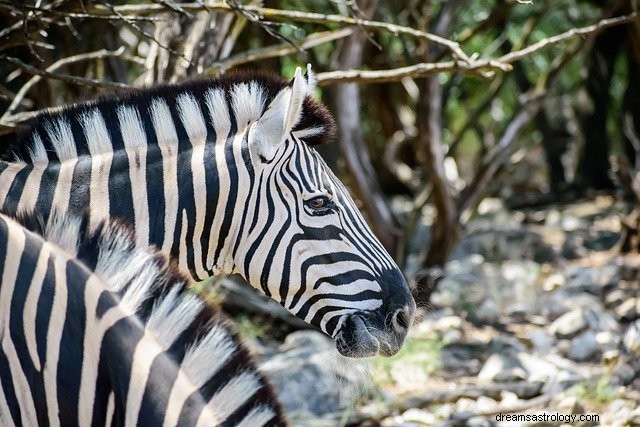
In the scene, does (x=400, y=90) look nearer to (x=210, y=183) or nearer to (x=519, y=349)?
(x=519, y=349)

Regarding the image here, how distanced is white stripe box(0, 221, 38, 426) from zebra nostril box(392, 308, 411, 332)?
6.63ft

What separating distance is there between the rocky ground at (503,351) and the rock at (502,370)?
1 cm

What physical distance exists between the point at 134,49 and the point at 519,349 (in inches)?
163

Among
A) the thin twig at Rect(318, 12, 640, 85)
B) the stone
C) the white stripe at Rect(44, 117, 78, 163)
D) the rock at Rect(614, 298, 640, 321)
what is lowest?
the rock at Rect(614, 298, 640, 321)

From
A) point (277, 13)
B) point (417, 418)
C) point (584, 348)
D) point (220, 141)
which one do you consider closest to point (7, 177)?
point (220, 141)

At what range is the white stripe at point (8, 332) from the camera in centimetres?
246

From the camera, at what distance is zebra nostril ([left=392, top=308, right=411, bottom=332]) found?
4223mm

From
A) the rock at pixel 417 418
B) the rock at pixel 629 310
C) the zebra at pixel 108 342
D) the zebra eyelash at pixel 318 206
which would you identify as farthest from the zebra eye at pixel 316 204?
the rock at pixel 629 310

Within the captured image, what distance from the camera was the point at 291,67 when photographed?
18.7 meters

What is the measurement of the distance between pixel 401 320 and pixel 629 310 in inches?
246

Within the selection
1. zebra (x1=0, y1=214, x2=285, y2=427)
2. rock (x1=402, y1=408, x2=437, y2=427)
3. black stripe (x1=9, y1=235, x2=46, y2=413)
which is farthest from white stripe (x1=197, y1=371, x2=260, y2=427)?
rock (x1=402, y1=408, x2=437, y2=427)

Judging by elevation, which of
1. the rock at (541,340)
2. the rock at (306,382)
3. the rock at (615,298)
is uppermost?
the rock at (306,382)

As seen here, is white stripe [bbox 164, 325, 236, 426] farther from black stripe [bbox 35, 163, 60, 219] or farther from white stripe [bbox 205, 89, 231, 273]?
white stripe [bbox 205, 89, 231, 273]

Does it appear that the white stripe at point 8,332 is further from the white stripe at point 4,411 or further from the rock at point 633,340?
the rock at point 633,340
